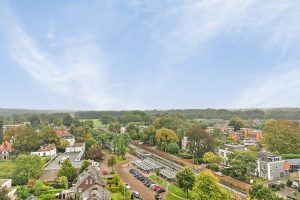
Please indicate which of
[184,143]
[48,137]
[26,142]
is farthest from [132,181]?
[184,143]

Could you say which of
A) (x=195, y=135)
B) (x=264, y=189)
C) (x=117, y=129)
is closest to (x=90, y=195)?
(x=264, y=189)

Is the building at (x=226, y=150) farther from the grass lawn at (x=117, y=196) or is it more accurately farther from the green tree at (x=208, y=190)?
the green tree at (x=208, y=190)

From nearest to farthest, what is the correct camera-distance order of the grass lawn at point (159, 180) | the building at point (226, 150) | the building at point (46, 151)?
the grass lawn at point (159, 180) < the building at point (226, 150) < the building at point (46, 151)

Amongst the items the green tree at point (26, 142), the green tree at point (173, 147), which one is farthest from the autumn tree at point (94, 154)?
the green tree at point (173, 147)

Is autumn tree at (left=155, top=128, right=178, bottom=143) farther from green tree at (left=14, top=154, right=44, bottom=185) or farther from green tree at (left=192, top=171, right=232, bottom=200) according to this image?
green tree at (left=192, top=171, right=232, bottom=200)

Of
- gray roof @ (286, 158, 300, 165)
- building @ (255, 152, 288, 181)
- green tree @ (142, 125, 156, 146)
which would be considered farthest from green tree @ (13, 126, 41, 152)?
gray roof @ (286, 158, 300, 165)
